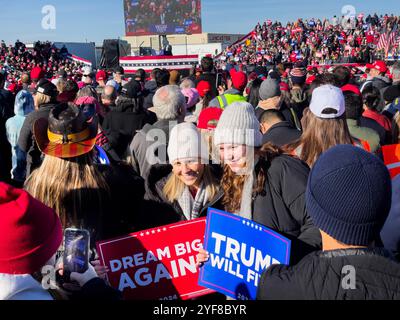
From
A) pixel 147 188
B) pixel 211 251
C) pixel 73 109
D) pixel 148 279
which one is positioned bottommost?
pixel 148 279

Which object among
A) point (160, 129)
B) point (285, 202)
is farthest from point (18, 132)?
point (285, 202)

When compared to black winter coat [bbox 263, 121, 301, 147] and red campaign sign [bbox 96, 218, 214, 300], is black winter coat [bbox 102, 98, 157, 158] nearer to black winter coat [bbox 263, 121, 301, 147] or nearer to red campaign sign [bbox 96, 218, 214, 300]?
black winter coat [bbox 263, 121, 301, 147]

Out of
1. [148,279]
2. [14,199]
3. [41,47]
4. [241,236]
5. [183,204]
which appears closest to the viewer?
[14,199]

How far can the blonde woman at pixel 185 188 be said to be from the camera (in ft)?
9.41

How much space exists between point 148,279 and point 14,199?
1.23 meters

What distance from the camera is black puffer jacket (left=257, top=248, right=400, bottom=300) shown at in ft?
5.00

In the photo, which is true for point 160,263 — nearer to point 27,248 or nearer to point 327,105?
point 27,248

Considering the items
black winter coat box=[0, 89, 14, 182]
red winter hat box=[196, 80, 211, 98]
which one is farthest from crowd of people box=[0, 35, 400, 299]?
red winter hat box=[196, 80, 211, 98]

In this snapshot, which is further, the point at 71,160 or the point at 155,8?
the point at 155,8

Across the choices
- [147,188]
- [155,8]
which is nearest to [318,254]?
[147,188]

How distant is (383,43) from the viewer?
77.7 feet

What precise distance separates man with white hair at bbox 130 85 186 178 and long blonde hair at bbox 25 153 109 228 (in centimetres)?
128

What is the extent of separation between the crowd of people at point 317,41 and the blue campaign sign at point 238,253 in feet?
77.4

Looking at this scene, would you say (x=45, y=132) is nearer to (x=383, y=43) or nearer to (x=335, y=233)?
(x=335, y=233)
